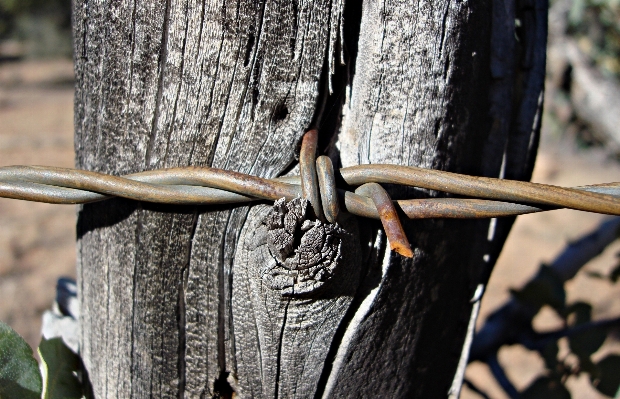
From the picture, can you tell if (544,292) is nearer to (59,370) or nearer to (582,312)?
(582,312)

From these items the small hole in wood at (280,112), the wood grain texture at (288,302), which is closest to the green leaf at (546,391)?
the wood grain texture at (288,302)

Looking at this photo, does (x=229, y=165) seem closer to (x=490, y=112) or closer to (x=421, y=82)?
(x=421, y=82)

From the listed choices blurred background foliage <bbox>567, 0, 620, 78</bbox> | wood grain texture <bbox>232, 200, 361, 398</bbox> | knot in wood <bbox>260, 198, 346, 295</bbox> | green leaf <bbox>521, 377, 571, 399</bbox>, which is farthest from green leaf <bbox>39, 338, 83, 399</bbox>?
blurred background foliage <bbox>567, 0, 620, 78</bbox>

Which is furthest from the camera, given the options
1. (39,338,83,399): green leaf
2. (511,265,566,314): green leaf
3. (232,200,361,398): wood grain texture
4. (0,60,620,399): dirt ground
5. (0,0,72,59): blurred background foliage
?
(0,0,72,59): blurred background foliage

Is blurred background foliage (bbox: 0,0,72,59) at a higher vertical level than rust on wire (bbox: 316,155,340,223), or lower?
higher

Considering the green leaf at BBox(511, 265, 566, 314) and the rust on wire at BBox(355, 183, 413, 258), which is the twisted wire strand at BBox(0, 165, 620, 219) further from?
the green leaf at BBox(511, 265, 566, 314)

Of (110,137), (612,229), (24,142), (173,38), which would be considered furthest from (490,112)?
(24,142)

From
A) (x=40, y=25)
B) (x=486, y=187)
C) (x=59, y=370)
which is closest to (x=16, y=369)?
(x=59, y=370)
